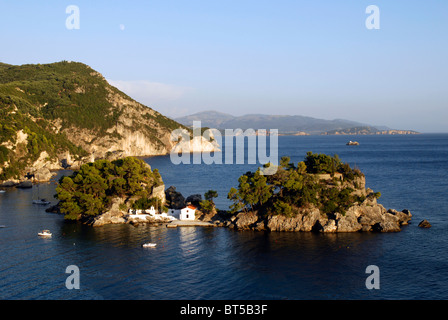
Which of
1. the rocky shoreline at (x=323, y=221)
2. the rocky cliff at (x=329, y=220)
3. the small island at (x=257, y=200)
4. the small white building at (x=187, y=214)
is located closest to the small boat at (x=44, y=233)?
the rocky shoreline at (x=323, y=221)

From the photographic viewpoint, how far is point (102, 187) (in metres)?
76.1

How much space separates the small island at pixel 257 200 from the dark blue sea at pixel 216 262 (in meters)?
3.01

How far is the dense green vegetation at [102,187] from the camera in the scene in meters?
73.7

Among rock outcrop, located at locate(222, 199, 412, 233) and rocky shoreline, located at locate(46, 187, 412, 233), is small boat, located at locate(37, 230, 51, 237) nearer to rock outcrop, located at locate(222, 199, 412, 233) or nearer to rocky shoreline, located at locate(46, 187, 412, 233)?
rocky shoreline, located at locate(46, 187, 412, 233)

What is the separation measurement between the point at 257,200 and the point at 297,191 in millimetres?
7208

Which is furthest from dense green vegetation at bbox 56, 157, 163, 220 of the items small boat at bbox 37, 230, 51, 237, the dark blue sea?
small boat at bbox 37, 230, 51, 237

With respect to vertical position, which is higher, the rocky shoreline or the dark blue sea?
the rocky shoreline

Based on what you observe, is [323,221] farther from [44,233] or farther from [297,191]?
[44,233]

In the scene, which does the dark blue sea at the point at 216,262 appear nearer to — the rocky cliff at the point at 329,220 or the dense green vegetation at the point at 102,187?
the rocky cliff at the point at 329,220

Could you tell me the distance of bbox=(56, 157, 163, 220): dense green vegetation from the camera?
7369cm

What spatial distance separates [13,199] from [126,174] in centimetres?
3820

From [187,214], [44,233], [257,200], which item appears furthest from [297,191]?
[44,233]
